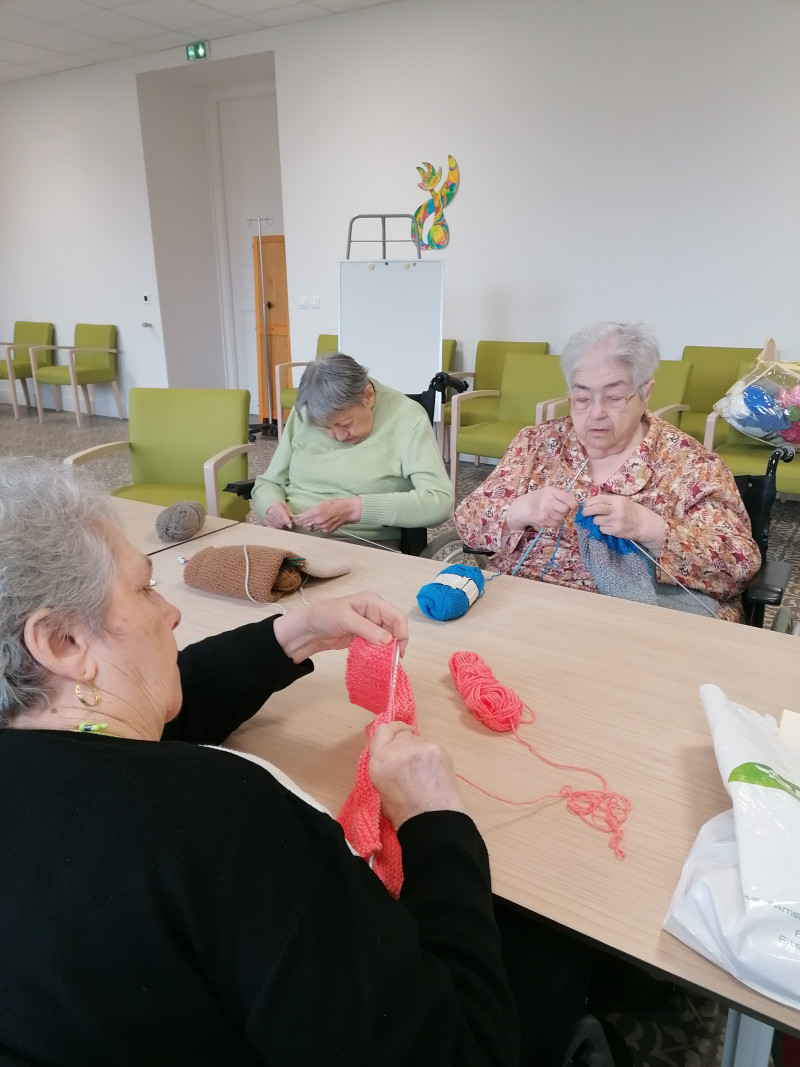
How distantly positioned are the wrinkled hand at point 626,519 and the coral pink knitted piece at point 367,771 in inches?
29.6

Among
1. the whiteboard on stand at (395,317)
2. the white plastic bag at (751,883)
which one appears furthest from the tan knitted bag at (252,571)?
the whiteboard on stand at (395,317)

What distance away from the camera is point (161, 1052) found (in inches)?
22.3

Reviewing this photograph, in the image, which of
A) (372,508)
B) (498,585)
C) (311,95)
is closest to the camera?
(498,585)

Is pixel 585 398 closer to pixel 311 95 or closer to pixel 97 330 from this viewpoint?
pixel 311 95

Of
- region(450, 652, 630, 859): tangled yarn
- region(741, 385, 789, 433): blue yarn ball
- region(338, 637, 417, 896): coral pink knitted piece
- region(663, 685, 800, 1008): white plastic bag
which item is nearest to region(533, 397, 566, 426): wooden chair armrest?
region(741, 385, 789, 433): blue yarn ball

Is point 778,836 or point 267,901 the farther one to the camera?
point 778,836

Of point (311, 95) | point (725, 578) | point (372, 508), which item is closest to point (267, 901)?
point (725, 578)

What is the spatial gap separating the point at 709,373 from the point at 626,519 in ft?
10.4

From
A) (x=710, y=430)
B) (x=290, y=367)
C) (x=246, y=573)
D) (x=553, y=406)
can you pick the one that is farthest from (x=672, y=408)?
(x=246, y=573)

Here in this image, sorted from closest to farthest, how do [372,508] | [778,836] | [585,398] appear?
[778,836] → [585,398] → [372,508]

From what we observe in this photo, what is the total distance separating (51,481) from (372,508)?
4.59 feet

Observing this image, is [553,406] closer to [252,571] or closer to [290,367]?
[290,367]

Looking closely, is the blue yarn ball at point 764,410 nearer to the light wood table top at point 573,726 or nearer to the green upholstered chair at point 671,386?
the green upholstered chair at point 671,386

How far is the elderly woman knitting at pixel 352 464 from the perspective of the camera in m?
2.11
